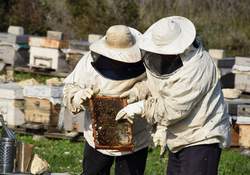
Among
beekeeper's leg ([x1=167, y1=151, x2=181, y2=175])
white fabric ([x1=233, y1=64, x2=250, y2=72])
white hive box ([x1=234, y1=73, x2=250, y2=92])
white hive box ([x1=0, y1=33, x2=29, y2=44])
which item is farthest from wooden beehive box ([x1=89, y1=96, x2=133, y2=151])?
white hive box ([x1=0, y1=33, x2=29, y2=44])

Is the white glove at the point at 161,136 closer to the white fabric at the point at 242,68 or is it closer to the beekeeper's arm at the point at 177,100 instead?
the beekeeper's arm at the point at 177,100

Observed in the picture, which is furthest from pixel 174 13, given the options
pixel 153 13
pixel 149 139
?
pixel 149 139

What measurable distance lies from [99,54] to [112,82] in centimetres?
19

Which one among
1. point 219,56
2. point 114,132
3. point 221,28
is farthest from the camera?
point 221,28

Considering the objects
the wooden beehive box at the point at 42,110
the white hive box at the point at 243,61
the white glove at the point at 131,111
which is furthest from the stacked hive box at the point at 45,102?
the white glove at the point at 131,111

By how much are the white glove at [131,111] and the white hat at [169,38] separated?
12.9 inches

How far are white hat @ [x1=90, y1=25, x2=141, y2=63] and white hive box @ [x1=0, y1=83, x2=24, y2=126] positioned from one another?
13.9 feet

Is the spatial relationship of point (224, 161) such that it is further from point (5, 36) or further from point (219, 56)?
point (5, 36)

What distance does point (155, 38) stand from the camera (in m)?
4.30

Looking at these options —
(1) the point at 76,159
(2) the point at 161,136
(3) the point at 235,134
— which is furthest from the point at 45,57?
(2) the point at 161,136

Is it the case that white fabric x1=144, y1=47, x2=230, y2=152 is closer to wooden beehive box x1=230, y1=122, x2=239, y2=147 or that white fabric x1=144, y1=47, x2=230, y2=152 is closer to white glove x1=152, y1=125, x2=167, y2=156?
white glove x1=152, y1=125, x2=167, y2=156

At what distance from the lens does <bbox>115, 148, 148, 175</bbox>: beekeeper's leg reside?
16.4 ft

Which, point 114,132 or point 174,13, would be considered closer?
point 114,132

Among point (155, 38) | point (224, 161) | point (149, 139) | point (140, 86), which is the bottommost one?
point (224, 161)
